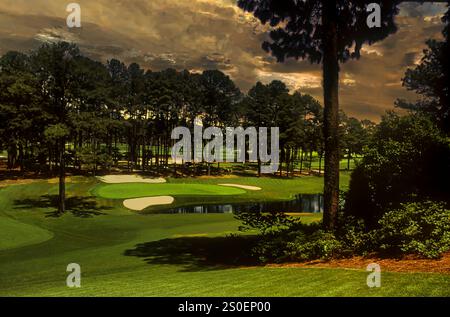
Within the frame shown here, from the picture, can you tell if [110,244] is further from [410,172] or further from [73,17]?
[410,172]

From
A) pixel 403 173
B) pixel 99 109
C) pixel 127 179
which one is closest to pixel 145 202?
pixel 99 109

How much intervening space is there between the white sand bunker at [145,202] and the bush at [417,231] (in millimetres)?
29760

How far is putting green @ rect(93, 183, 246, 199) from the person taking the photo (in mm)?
47197

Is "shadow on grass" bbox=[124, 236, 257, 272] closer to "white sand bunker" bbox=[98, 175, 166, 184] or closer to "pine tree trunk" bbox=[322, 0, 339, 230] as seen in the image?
"pine tree trunk" bbox=[322, 0, 339, 230]

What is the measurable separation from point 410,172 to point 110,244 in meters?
17.6

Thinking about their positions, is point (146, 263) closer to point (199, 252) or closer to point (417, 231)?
point (199, 252)

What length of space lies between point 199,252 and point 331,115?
31.9ft

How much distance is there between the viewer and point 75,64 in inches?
1313

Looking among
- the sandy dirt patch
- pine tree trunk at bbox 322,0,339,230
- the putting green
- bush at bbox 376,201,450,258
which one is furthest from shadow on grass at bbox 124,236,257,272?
the putting green

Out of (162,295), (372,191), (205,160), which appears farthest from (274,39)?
(205,160)

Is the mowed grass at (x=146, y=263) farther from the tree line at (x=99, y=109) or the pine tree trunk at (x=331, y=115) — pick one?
the tree line at (x=99, y=109)

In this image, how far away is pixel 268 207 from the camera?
1935 inches

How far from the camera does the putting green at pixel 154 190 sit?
4720cm

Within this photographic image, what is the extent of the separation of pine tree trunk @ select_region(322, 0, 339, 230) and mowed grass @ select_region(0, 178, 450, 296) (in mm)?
3957
